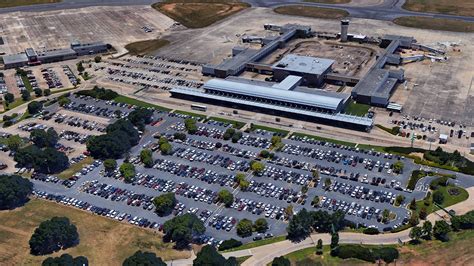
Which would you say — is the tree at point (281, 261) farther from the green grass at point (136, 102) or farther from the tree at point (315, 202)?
the green grass at point (136, 102)

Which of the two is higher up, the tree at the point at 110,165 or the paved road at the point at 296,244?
the tree at the point at 110,165

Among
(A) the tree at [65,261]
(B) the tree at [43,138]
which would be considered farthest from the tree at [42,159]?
(A) the tree at [65,261]

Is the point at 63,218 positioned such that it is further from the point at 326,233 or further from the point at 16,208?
the point at 326,233

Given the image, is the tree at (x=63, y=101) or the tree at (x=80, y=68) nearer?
the tree at (x=63, y=101)

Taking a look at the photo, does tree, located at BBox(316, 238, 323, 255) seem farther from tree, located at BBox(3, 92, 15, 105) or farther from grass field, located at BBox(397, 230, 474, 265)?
tree, located at BBox(3, 92, 15, 105)

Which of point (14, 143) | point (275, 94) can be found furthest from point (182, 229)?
point (275, 94)

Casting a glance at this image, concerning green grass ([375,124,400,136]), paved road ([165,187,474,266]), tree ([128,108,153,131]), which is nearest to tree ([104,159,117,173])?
tree ([128,108,153,131])

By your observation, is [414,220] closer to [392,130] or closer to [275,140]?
[392,130]
